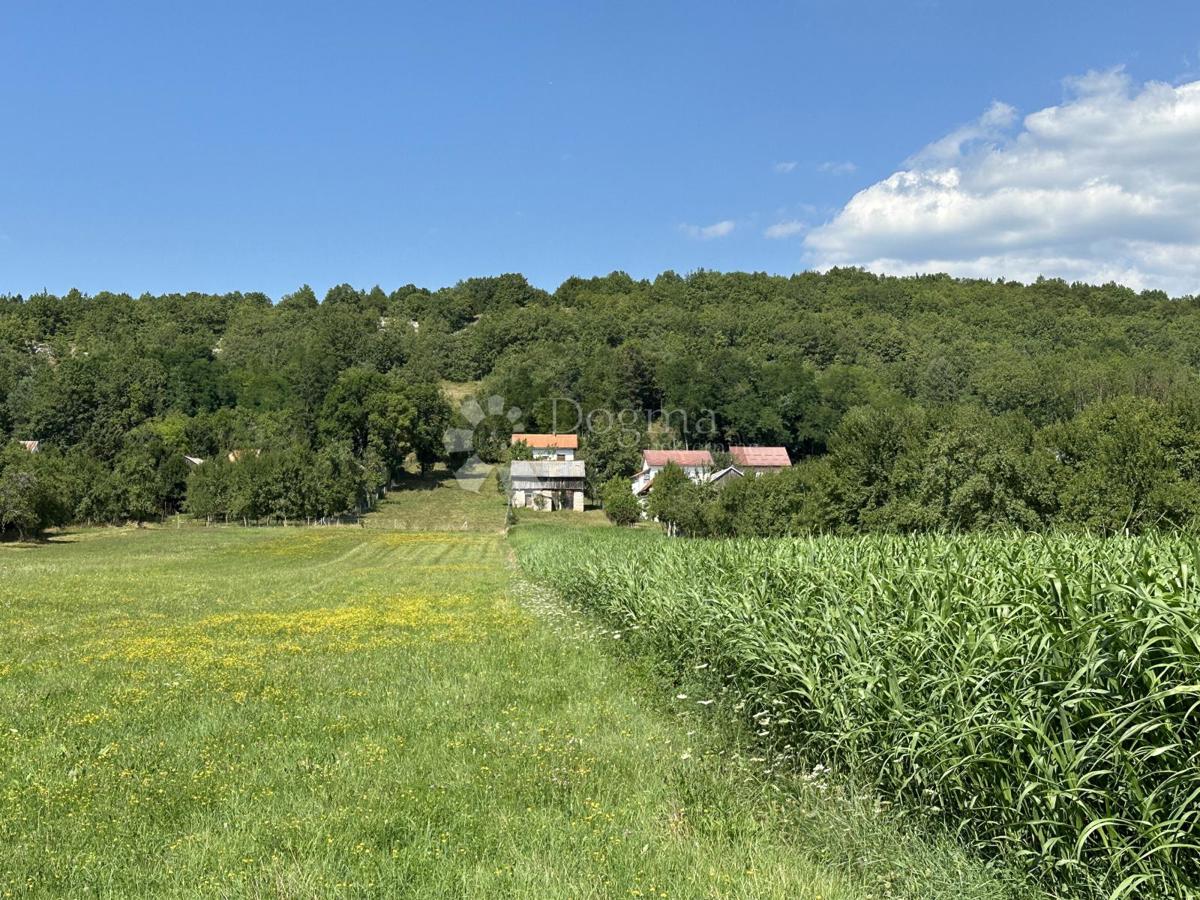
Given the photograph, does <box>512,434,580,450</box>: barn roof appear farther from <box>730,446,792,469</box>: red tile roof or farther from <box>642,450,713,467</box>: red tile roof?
<box>730,446,792,469</box>: red tile roof

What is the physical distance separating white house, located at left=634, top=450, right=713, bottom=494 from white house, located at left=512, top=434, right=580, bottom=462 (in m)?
10.9

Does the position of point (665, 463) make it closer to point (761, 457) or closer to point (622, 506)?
point (761, 457)

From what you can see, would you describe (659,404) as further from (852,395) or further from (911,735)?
(911,735)

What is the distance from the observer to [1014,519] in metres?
44.5

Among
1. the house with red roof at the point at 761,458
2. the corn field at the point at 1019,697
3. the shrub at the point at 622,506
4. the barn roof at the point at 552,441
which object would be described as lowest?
the shrub at the point at 622,506

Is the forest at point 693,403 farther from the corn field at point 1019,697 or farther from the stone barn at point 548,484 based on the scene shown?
the corn field at point 1019,697

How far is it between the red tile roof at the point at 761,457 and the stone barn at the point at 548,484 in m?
26.2

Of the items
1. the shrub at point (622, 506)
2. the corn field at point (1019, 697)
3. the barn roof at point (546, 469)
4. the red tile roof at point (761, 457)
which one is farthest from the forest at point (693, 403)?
the corn field at point (1019, 697)

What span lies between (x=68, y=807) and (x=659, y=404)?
147265 mm

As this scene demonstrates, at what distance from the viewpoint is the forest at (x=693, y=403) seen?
4791 cm

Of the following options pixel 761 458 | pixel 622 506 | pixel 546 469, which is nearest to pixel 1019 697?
pixel 622 506

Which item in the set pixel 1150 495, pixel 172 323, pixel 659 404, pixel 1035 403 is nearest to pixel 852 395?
pixel 1035 403

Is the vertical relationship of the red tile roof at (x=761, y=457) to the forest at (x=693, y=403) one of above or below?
below

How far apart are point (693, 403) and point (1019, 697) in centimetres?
13720
